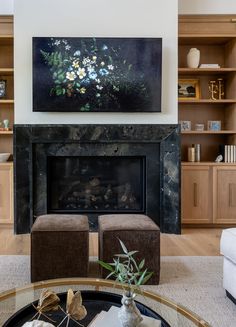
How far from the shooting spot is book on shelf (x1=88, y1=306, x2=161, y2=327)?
133 centimetres

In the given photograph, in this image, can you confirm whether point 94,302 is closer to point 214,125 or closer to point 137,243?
point 137,243

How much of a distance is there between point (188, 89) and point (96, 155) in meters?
1.69

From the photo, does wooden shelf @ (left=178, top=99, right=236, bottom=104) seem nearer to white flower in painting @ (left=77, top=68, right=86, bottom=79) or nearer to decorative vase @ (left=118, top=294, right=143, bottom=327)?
white flower in painting @ (left=77, top=68, right=86, bottom=79)

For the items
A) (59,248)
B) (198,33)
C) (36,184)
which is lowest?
(59,248)

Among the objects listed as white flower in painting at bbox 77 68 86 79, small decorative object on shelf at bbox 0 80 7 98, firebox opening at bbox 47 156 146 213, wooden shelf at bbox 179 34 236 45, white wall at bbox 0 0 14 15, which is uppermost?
white wall at bbox 0 0 14 15

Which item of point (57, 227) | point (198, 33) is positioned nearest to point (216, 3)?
point (198, 33)

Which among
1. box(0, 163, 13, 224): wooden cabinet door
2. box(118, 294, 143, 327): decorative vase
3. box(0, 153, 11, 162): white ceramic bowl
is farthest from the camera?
box(0, 153, 11, 162): white ceramic bowl

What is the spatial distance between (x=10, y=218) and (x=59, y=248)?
2020 millimetres

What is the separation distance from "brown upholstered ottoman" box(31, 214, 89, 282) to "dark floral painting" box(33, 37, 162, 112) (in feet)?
6.48

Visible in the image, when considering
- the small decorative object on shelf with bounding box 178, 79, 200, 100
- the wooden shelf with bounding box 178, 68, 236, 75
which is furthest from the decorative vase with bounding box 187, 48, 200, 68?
the small decorative object on shelf with bounding box 178, 79, 200, 100

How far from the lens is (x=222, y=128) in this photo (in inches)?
196

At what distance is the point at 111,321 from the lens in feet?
4.52

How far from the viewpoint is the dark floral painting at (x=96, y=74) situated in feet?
13.6

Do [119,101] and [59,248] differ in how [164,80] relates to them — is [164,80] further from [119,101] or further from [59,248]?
[59,248]
